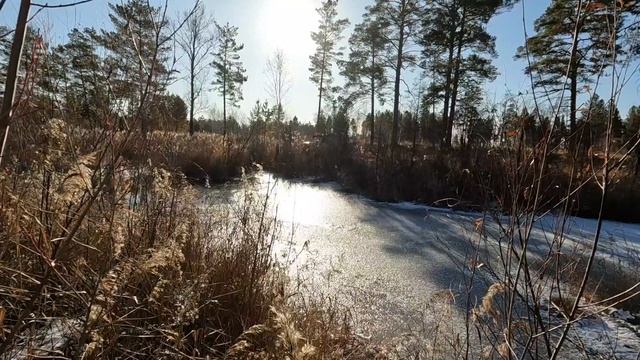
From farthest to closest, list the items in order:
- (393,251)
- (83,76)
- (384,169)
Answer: (384,169), (393,251), (83,76)

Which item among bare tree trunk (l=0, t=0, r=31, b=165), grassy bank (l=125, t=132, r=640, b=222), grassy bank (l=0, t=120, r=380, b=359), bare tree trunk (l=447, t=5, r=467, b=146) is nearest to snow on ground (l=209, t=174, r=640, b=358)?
grassy bank (l=0, t=120, r=380, b=359)

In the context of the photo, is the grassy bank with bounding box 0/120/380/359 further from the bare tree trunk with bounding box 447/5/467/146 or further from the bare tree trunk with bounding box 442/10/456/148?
the bare tree trunk with bounding box 447/5/467/146

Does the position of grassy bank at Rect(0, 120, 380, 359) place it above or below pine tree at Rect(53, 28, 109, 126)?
below

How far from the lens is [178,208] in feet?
9.75

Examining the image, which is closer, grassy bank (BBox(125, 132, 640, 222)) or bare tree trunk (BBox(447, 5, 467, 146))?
grassy bank (BBox(125, 132, 640, 222))

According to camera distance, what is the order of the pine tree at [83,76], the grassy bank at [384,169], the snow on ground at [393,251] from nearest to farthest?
1. the pine tree at [83,76]
2. the snow on ground at [393,251]
3. the grassy bank at [384,169]

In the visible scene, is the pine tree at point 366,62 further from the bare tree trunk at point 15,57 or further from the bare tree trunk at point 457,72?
the bare tree trunk at point 15,57

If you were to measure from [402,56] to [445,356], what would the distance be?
16.1 metres

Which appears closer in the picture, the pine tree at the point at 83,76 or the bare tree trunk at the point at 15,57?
the bare tree trunk at the point at 15,57

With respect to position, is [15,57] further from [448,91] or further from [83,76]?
[448,91]

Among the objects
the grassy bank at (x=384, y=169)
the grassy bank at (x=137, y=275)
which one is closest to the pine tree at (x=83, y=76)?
the grassy bank at (x=137, y=275)

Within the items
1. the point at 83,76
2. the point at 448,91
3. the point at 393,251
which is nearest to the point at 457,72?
the point at 448,91

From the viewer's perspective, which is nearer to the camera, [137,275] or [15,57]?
[15,57]

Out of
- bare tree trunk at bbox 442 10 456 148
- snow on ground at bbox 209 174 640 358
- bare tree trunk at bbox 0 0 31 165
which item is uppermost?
bare tree trunk at bbox 442 10 456 148
